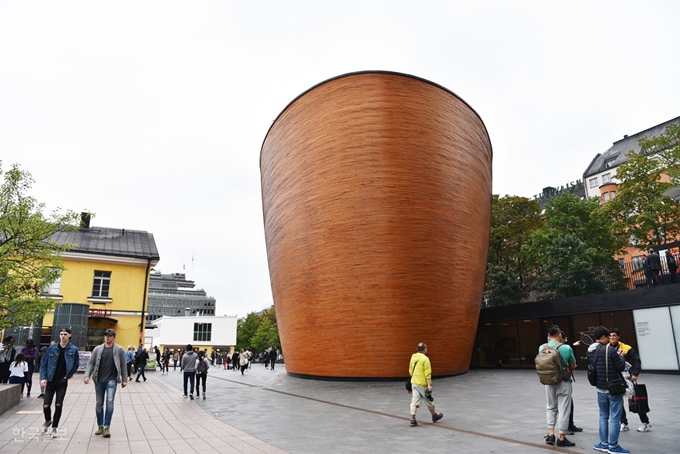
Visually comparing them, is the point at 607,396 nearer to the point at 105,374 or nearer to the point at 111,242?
the point at 105,374

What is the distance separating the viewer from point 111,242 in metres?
31.2

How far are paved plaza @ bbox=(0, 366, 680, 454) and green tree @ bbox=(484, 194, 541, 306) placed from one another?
735 inches

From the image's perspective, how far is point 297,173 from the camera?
19.6m

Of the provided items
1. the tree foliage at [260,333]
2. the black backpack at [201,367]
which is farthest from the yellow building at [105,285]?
the tree foliage at [260,333]

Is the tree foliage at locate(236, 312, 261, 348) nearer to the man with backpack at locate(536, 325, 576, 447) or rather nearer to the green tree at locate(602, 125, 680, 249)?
the green tree at locate(602, 125, 680, 249)

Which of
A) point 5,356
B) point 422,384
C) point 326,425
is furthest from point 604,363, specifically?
point 5,356

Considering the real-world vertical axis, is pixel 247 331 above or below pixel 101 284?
below

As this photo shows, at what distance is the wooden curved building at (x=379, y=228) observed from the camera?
17.0 meters

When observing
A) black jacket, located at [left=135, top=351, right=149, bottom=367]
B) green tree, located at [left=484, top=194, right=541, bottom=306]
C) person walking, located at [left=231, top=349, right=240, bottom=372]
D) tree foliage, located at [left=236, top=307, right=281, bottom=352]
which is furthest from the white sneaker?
tree foliage, located at [left=236, top=307, right=281, bottom=352]

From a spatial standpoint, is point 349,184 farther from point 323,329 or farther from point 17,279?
point 17,279

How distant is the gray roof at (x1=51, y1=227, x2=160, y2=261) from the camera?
29828 mm

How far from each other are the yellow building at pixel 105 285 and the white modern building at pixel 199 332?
1226 inches

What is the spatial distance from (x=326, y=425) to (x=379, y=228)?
969 cm

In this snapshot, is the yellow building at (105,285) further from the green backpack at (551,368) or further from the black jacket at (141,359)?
the green backpack at (551,368)
